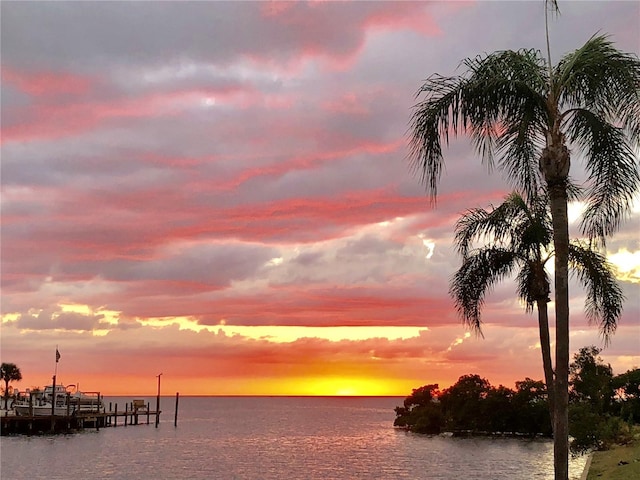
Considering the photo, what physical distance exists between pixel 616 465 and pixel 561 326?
2423 centimetres

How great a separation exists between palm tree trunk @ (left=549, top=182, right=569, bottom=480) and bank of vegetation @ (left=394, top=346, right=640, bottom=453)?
175ft

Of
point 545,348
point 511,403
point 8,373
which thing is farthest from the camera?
point 8,373

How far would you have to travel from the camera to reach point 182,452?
83.5m

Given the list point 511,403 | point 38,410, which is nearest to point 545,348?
point 511,403

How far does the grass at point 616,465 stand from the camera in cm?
2839

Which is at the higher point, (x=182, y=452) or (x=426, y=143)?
(x=426, y=143)

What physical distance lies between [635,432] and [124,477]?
39937mm

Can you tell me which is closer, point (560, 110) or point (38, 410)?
point (560, 110)

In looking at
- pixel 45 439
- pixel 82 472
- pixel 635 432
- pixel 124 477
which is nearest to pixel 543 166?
pixel 635 432

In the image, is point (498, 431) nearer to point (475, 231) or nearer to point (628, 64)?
point (475, 231)

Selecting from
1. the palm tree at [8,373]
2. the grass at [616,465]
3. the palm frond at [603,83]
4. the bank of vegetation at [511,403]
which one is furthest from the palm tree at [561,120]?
the palm tree at [8,373]

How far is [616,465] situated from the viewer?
32.8 metres

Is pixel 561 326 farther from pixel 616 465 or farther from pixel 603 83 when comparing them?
pixel 616 465

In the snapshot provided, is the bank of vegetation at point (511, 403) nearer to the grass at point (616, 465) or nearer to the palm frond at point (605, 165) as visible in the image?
the grass at point (616, 465)
